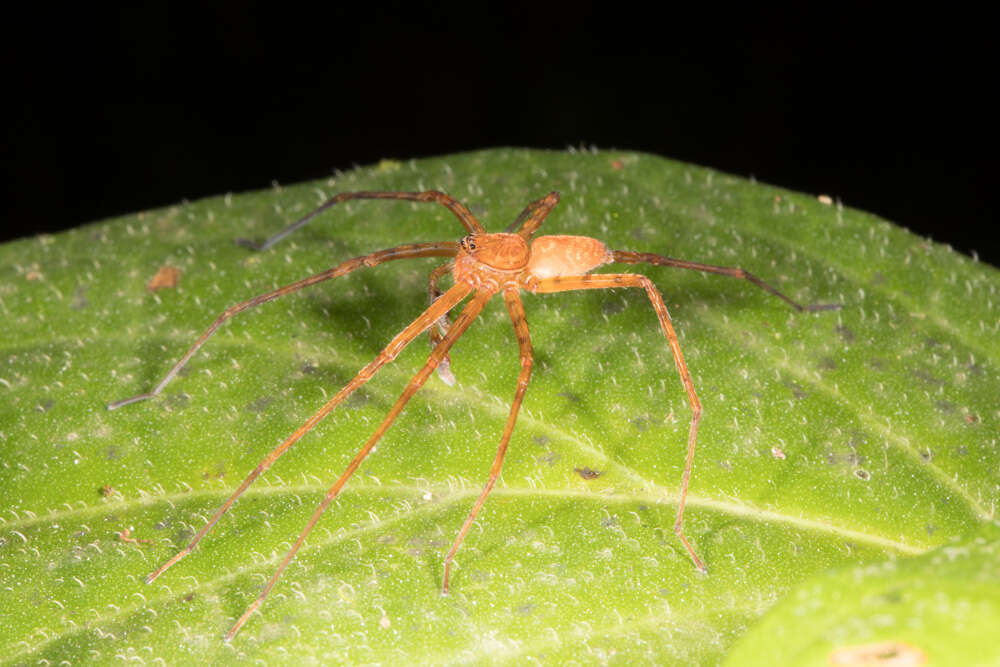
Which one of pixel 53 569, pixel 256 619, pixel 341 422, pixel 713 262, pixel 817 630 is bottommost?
pixel 817 630

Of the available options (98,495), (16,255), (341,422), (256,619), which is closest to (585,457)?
(341,422)

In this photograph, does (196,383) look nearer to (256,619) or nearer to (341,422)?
(341,422)

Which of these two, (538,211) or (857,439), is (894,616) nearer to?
(857,439)

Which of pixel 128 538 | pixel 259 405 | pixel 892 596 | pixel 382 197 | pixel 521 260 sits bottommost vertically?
pixel 892 596

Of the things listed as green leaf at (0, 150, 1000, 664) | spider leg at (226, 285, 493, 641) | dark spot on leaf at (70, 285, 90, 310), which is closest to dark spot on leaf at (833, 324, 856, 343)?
green leaf at (0, 150, 1000, 664)

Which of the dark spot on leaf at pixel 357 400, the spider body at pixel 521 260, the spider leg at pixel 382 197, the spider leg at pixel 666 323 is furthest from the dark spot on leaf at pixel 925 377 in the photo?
the dark spot on leaf at pixel 357 400

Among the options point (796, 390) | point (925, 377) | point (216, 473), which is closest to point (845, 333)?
point (925, 377)

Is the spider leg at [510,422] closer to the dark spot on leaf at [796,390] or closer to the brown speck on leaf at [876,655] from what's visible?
the dark spot on leaf at [796,390]
